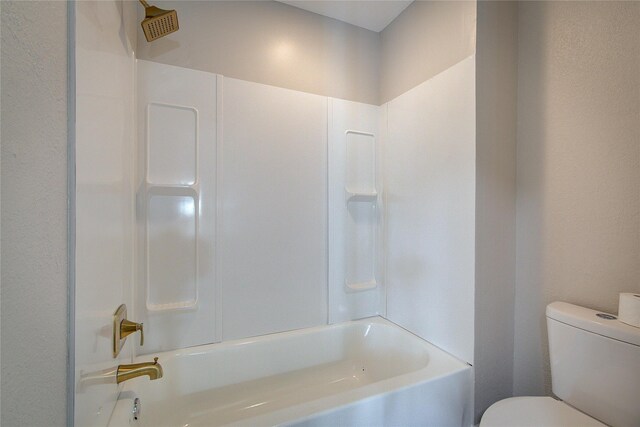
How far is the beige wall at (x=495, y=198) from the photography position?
1.33 meters

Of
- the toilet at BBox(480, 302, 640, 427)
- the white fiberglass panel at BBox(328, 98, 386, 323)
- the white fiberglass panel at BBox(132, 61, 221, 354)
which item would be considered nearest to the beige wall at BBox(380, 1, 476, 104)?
the white fiberglass panel at BBox(328, 98, 386, 323)

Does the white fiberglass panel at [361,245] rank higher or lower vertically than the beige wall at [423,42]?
lower

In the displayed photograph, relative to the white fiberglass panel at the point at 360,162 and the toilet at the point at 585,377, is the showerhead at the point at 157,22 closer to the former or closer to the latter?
the white fiberglass panel at the point at 360,162

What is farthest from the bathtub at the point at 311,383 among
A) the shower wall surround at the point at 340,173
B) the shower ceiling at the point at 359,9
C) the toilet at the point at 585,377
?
the shower ceiling at the point at 359,9

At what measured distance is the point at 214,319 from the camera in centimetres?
155

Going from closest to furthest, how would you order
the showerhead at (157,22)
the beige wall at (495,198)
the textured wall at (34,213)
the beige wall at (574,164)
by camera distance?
1. the textured wall at (34,213)
2. the beige wall at (574,164)
3. the showerhead at (157,22)
4. the beige wall at (495,198)

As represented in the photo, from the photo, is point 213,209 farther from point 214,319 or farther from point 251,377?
point 251,377

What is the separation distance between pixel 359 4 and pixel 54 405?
229cm

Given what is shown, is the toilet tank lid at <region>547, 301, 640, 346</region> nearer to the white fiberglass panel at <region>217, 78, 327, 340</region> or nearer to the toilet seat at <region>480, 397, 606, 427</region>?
the toilet seat at <region>480, 397, 606, 427</region>

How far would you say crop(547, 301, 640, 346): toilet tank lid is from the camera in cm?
96

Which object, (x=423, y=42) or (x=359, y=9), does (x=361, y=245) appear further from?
(x=359, y=9)

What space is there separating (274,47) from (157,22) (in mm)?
691

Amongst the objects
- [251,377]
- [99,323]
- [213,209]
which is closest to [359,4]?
[213,209]

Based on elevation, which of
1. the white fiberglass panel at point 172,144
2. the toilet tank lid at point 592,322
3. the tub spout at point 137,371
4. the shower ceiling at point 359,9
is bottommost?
the tub spout at point 137,371
